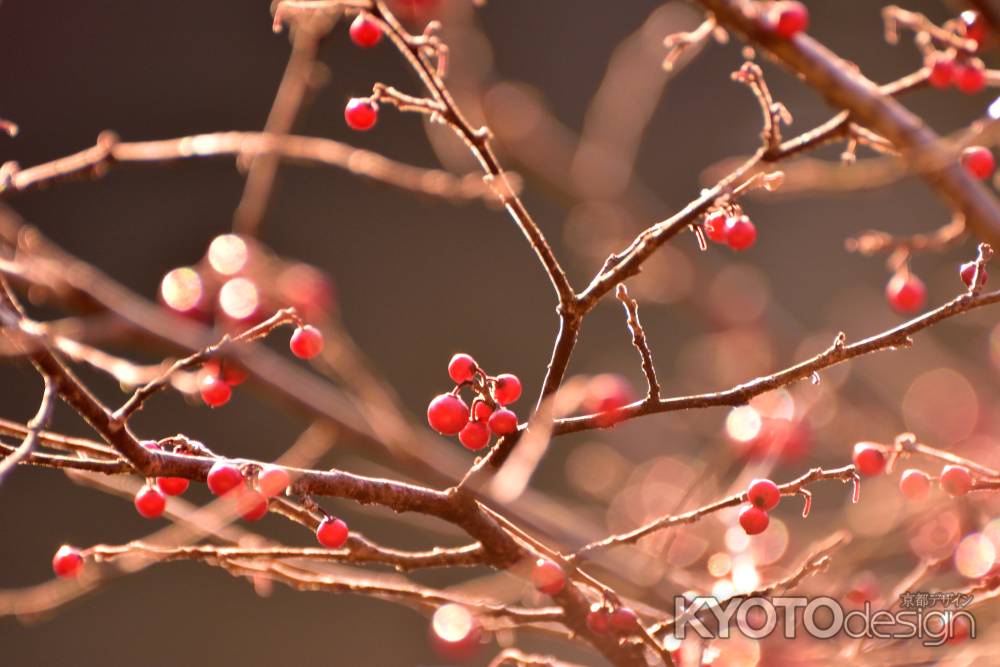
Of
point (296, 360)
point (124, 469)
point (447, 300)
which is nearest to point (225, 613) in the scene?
point (296, 360)

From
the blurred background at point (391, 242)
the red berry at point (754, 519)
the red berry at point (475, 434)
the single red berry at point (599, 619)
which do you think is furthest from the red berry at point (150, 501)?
the blurred background at point (391, 242)

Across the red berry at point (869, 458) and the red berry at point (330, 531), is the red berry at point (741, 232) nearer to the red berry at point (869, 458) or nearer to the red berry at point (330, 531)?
the red berry at point (869, 458)

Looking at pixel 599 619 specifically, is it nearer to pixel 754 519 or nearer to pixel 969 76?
pixel 754 519

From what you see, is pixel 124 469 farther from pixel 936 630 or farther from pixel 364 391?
pixel 936 630

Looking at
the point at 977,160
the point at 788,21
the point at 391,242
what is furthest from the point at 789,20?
the point at 391,242

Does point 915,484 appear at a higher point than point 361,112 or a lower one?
lower

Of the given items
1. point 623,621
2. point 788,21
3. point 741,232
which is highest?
point 788,21

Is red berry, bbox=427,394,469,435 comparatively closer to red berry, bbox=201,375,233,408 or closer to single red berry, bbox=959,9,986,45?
red berry, bbox=201,375,233,408
